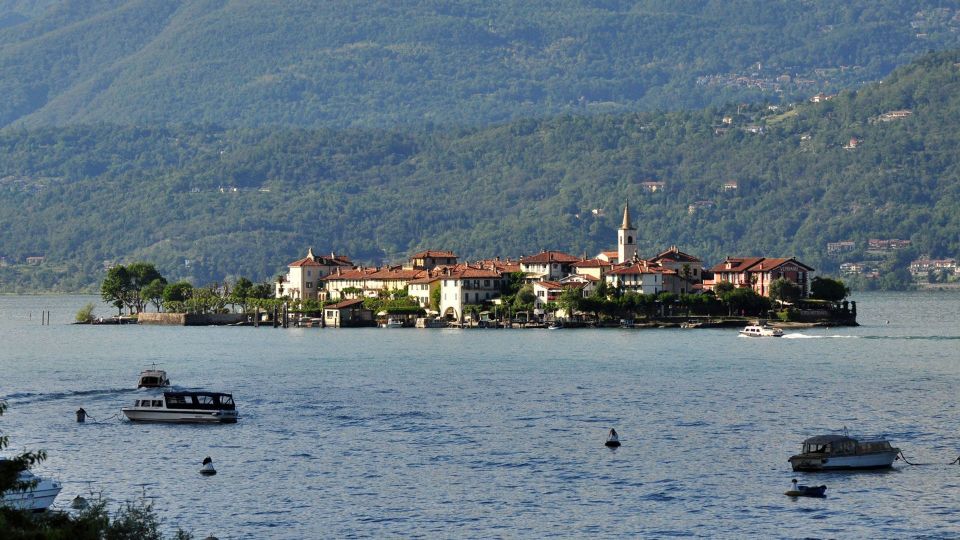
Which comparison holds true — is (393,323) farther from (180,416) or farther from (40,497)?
(40,497)

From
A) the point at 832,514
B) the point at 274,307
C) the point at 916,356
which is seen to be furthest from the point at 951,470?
the point at 274,307

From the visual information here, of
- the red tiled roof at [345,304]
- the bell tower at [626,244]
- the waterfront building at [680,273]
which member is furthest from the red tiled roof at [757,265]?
the red tiled roof at [345,304]

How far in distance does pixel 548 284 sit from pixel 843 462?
10897cm

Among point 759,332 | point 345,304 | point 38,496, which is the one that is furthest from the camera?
point 345,304

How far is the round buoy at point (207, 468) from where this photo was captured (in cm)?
6188

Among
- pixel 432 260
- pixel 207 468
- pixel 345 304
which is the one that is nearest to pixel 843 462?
pixel 207 468

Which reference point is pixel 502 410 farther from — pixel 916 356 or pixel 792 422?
pixel 916 356

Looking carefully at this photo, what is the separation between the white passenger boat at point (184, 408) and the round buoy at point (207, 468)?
14224 mm

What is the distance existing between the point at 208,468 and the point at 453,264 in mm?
136053

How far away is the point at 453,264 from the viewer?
198m

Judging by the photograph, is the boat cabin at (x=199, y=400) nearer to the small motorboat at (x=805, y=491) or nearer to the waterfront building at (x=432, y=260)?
the small motorboat at (x=805, y=491)

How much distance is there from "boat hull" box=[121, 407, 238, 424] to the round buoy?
1391 cm

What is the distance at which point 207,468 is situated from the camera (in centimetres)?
6216

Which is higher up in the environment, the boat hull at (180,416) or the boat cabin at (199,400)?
the boat cabin at (199,400)
